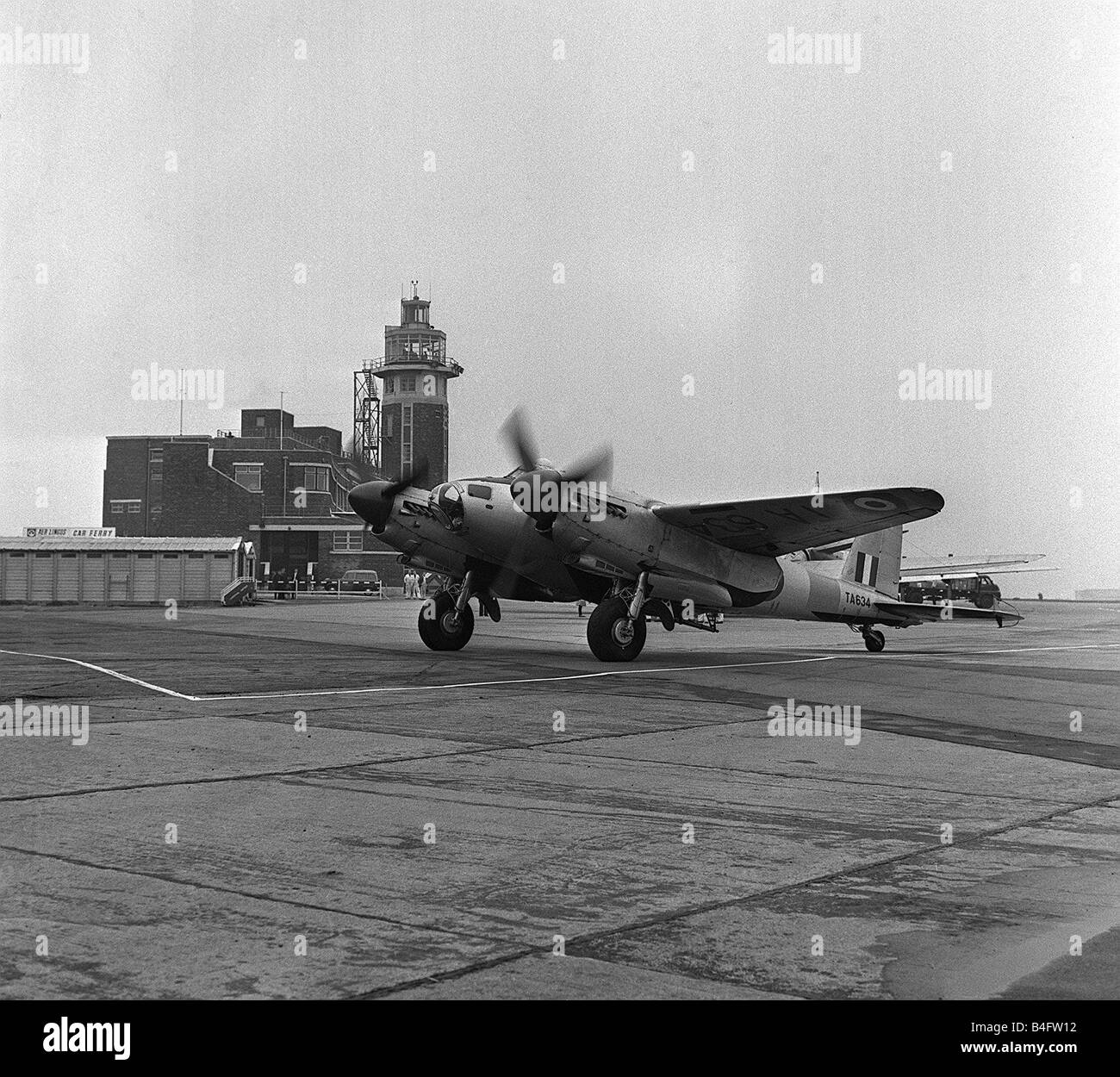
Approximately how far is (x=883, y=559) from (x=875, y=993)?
84.4ft

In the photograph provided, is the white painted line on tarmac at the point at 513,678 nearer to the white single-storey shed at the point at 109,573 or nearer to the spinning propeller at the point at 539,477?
the spinning propeller at the point at 539,477

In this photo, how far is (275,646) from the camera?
22.2m

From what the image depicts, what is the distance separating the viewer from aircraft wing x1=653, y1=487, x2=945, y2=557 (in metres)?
18.5

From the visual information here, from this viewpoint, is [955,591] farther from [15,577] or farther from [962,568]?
[15,577]

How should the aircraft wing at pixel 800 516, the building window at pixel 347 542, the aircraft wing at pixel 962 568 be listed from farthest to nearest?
the building window at pixel 347 542 → the aircraft wing at pixel 962 568 → the aircraft wing at pixel 800 516

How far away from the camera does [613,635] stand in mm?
19891

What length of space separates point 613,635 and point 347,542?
3005 inches

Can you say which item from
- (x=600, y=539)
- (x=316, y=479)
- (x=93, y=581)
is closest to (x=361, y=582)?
(x=316, y=479)

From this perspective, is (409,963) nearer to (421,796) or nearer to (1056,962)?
(1056,962)

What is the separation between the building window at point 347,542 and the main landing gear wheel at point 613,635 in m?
75.3

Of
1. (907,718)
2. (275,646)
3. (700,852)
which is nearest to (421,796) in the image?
(700,852)

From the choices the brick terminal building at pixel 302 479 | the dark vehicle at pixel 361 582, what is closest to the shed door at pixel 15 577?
the dark vehicle at pixel 361 582

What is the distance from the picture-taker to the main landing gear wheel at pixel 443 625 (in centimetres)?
2173
